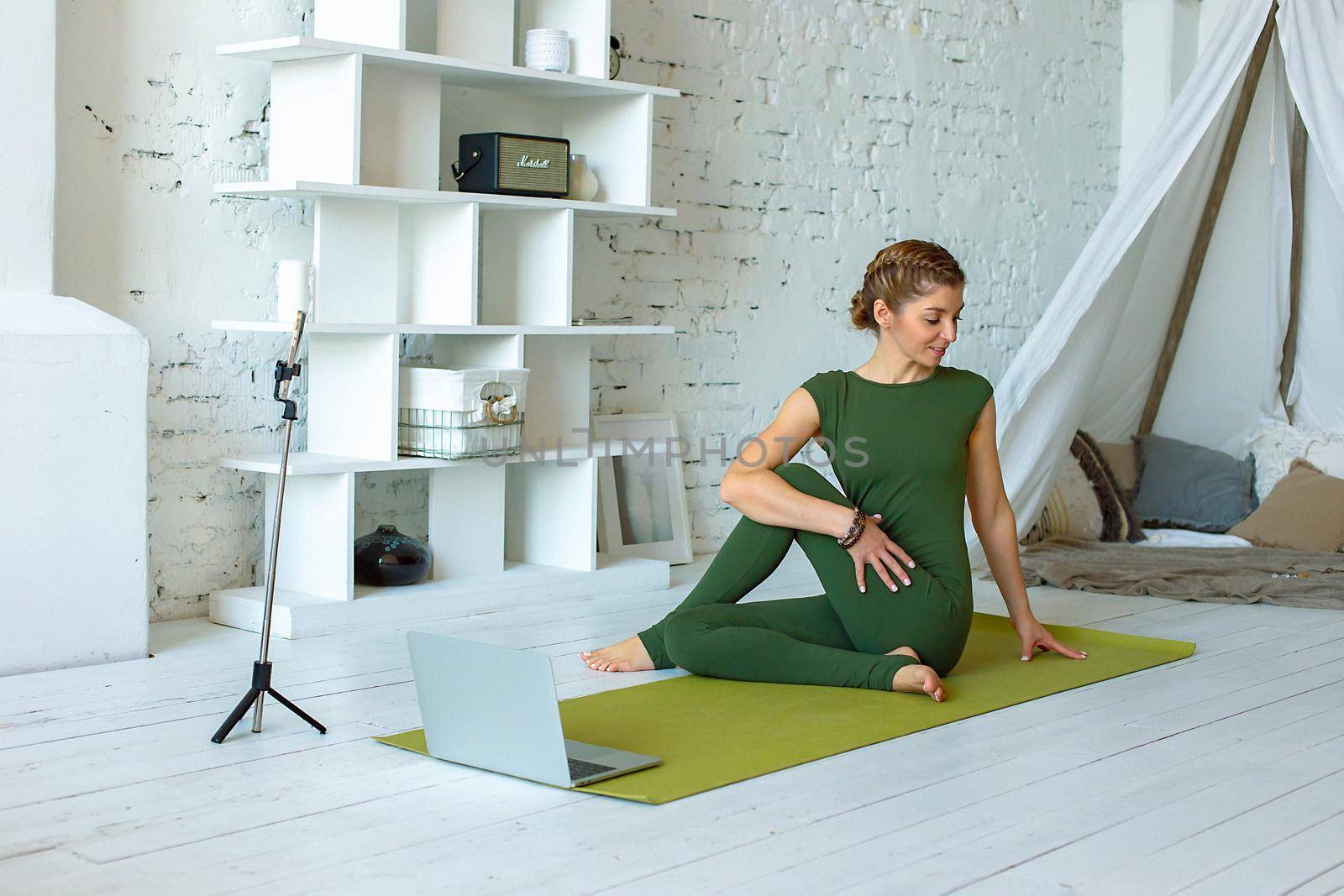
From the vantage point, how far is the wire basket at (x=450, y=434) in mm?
3531

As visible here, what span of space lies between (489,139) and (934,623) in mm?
1682

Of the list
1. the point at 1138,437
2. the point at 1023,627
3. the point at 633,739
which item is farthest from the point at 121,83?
the point at 1138,437

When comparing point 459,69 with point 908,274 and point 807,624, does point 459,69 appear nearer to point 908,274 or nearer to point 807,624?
point 908,274

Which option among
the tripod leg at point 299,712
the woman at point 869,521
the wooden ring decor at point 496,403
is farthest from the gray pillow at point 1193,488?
the tripod leg at point 299,712

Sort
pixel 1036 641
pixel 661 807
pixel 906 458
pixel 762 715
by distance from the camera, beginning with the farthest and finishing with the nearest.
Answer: pixel 1036 641
pixel 906 458
pixel 762 715
pixel 661 807

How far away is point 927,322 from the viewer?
9.30 feet

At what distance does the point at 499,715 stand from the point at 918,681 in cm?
90

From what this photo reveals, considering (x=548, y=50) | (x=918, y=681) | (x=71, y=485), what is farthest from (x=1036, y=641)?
(x=71, y=485)

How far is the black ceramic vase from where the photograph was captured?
3.57 metres

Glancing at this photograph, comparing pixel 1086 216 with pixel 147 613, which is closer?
pixel 147 613

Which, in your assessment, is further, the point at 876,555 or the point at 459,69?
the point at 459,69

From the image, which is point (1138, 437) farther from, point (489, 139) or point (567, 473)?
point (489, 139)

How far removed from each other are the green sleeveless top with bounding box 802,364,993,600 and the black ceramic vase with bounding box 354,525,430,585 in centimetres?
119

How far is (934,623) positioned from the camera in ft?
9.29
